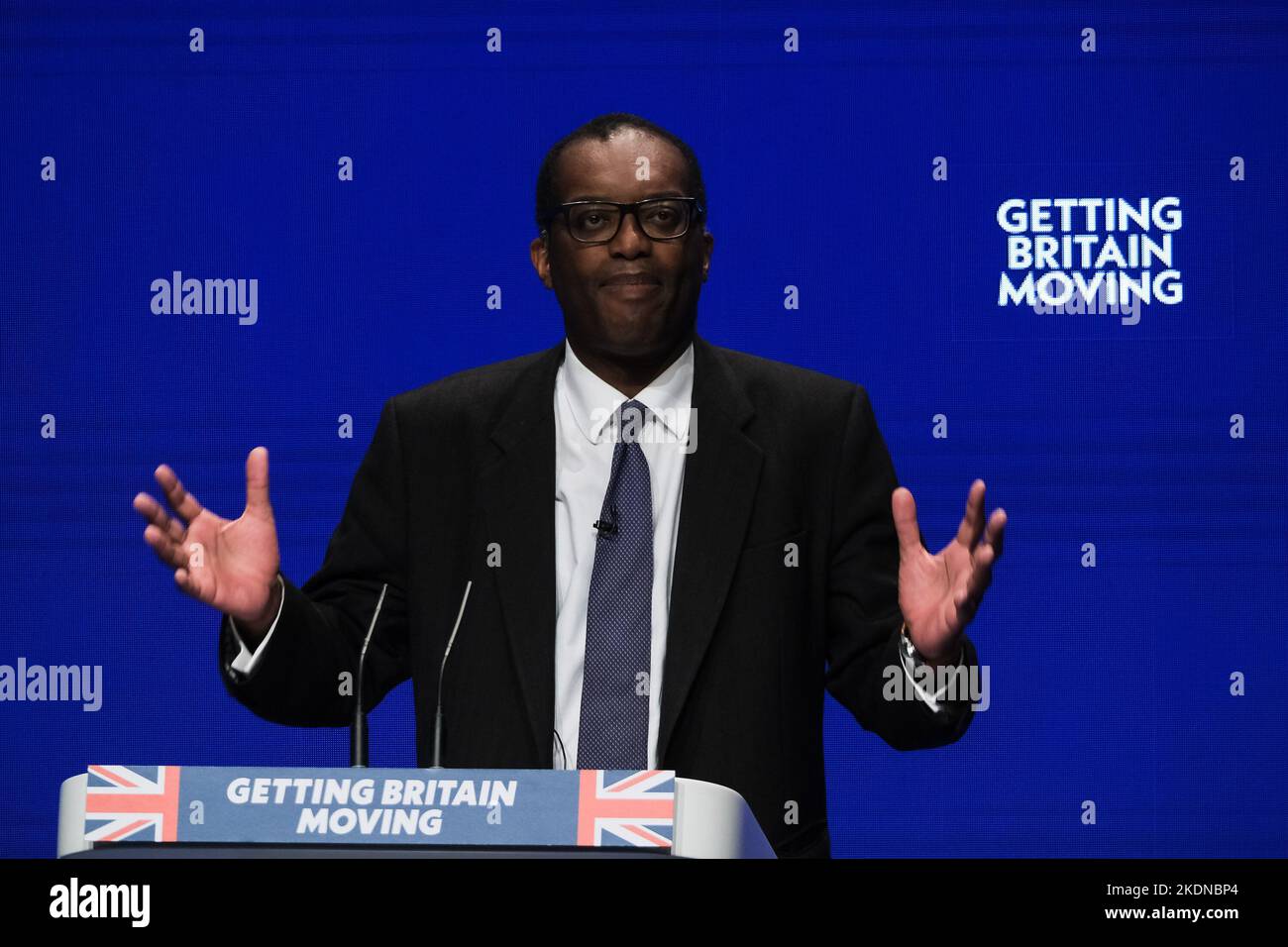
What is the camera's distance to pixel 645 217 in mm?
2766

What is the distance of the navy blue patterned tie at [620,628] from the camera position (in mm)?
2484

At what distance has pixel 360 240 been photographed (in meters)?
4.02

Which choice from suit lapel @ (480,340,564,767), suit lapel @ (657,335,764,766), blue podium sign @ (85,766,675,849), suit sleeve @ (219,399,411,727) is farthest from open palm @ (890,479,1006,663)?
suit sleeve @ (219,399,411,727)

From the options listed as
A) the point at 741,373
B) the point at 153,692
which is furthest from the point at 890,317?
the point at 153,692

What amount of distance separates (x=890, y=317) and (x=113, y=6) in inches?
76.3

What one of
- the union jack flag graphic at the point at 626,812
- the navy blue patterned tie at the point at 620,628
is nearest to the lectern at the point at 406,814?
the union jack flag graphic at the point at 626,812

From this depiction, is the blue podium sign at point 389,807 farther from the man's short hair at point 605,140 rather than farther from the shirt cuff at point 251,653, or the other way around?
the man's short hair at point 605,140

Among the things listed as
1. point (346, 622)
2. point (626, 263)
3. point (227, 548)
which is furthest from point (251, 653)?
point (626, 263)

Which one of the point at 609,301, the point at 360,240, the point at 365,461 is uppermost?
the point at 360,240

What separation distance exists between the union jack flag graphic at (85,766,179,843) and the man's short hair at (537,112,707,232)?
139 cm

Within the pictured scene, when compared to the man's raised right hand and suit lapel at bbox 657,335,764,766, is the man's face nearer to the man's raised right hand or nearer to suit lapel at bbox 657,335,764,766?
suit lapel at bbox 657,335,764,766

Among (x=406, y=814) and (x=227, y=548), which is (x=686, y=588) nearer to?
(x=227, y=548)
